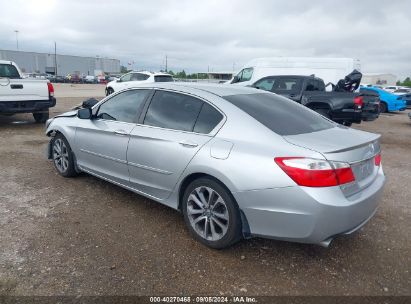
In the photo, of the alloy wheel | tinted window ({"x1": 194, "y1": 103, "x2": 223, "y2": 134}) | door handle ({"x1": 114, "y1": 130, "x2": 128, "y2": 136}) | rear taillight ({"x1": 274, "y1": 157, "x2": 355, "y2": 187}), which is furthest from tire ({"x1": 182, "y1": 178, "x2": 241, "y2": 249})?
the alloy wheel

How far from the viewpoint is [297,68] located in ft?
48.9

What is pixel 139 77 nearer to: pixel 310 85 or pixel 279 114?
pixel 310 85

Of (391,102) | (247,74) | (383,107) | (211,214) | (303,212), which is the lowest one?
(211,214)

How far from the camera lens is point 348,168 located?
2770 millimetres

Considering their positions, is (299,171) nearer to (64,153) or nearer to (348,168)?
(348,168)

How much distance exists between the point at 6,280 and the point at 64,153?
2.62 metres

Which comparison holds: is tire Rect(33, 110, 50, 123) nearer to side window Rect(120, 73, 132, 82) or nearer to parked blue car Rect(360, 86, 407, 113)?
side window Rect(120, 73, 132, 82)

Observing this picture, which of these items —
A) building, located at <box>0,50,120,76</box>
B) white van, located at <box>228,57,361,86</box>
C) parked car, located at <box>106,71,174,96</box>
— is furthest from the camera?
building, located at <box>0,50,120,76</box>

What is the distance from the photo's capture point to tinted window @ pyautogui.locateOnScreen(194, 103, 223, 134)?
10.8ft

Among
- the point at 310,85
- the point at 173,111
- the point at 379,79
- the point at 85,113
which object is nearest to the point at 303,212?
the point at 173,111

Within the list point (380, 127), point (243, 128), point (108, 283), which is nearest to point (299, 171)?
point (243, 128)

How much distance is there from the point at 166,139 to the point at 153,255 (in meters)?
1.15

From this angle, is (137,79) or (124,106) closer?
(124,106)

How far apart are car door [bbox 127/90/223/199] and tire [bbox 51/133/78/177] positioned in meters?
1.50
